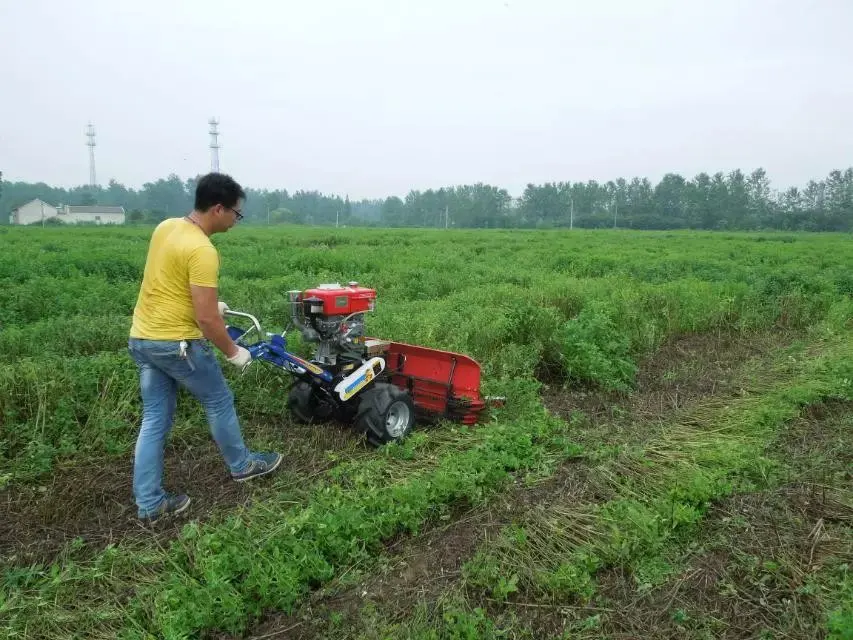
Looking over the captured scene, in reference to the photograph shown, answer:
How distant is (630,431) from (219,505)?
126 inches

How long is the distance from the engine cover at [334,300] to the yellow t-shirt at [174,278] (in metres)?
1.00

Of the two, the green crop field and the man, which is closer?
the green crop field

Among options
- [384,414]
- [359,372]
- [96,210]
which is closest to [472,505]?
[384,414]

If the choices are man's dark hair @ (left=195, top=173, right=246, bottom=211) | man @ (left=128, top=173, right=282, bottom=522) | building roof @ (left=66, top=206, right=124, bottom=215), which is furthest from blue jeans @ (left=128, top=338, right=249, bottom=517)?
building roof @ (left=66, top=206, right=124, bottom=215)

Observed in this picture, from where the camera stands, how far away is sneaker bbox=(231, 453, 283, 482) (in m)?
4.00

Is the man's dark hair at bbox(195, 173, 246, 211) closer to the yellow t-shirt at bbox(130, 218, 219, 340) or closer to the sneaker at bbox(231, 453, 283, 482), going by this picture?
the yellow t-shirt at bbox(130, 218, 219, 340)

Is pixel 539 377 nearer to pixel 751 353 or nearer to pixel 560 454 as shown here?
pixel 560 454

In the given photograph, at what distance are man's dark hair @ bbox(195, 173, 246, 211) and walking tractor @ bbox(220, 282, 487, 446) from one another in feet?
2.70

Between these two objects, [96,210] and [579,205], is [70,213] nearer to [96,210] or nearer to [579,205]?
[96,210]

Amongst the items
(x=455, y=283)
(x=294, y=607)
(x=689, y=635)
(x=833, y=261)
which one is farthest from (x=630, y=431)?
(x=833, y=261)

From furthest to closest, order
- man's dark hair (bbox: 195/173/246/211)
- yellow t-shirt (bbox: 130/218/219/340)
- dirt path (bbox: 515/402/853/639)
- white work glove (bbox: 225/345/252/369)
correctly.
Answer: white work glove (bbox: 225/345/252/369) → man's dark hair (bbox: 195/173/246/211) → yellow t-shirt (bbox: 130/218/219/340) → dirt path (bbox: 515/402/853/639)

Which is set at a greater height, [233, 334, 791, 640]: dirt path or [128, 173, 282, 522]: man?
[128, 173, 282, 522]: man

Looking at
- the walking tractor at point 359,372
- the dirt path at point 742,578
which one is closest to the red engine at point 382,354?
the walking tractor at point 359,372

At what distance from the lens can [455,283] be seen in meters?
11.1
